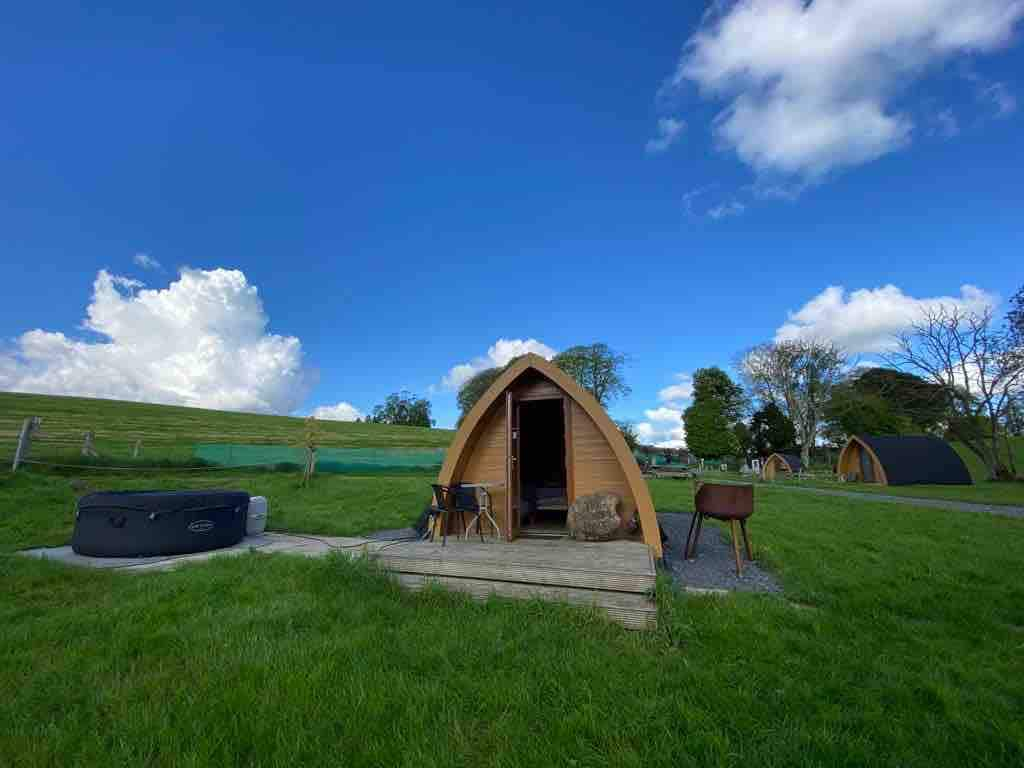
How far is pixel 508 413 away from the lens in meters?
6.24

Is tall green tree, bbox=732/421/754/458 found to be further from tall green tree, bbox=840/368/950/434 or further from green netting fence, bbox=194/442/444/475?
green netting fence, bbox=194/442/444/475

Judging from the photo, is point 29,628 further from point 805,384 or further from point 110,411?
point 805,384

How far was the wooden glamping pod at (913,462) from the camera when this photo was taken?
21.5 meters

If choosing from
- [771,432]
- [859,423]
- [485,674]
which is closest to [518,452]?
[485,674]

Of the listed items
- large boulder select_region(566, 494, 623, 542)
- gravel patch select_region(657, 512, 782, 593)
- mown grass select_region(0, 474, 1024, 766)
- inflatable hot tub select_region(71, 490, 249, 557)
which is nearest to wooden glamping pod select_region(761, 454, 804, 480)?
gravel patch select_region(657, 512, 782, 593)

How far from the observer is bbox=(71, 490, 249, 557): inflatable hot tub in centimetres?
649

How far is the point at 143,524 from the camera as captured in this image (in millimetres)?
6535

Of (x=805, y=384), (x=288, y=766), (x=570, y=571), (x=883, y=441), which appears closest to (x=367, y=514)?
(x=570, y=571)

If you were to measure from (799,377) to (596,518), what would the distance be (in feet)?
122

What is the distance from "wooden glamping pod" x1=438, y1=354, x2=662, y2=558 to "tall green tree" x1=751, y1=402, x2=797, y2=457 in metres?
44.8

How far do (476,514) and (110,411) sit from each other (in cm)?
3276

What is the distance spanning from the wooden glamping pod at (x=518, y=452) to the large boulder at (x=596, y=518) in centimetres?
25

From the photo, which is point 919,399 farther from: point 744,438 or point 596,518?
point 596,518

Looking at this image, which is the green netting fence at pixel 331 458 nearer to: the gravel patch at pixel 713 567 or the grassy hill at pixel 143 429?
the grassy hill at pixel 143 429
